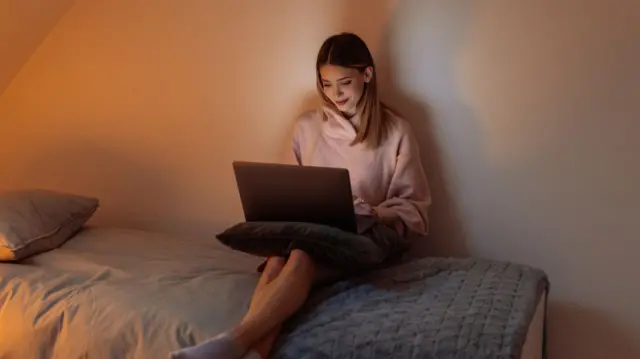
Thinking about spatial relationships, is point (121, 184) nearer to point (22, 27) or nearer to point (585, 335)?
point (22, 27)

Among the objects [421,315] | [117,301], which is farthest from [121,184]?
[421,315]

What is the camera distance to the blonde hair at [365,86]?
208 centimetres

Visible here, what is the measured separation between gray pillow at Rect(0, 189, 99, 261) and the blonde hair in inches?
35.0

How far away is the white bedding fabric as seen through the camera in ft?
5.36

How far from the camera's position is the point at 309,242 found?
179cm

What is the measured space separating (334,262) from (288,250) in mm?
123

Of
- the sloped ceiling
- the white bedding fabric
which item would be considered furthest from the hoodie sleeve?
the sloped ceiling

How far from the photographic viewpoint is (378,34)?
226 cm

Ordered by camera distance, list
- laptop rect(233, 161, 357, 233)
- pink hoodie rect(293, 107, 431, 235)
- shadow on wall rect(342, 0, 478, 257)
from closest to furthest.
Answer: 1. laptop rect(233, 161, 357, 233)
2. pink hoodie rect(293, 107, 431, 235)
3. shadow on wall rect(342, 0, 478, 257)

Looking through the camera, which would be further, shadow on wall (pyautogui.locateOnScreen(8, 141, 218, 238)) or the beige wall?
shadow on wall (pyautogui.locateOnScreen(8, 141, 218, 238))

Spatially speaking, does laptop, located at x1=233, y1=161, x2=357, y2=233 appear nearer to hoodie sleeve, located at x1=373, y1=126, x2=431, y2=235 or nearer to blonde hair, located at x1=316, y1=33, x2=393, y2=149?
hoodie sleeve, located at x1=373, y1=126, x2=431, y2=235

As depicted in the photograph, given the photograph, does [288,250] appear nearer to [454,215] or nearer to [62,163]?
[454,215]

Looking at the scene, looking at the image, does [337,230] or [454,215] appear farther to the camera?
[454,215]

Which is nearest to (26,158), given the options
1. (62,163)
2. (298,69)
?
(62,163)
